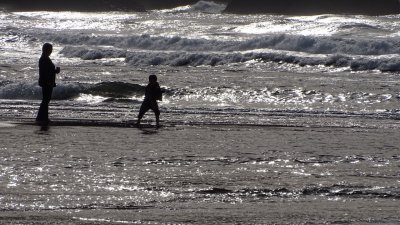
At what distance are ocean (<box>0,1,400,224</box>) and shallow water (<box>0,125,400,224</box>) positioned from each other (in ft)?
Result: 0.05

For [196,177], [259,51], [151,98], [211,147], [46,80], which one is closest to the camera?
[196,177]

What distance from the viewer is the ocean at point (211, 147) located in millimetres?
8492

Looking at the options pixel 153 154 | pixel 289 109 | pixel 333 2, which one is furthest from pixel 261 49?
pixel 333 2

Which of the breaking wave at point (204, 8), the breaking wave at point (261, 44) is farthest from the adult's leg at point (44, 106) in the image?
the breaking wave at point (204, 8)

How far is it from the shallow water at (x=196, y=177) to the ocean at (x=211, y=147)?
0.05 feet

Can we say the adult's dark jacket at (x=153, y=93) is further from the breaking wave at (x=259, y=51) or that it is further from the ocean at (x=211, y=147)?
the breaking wave at (x=259, y=51)

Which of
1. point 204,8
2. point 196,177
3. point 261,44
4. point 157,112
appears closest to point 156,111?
point 157,112

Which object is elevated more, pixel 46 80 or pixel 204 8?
pixel 46 80

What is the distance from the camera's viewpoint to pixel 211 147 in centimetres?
1255

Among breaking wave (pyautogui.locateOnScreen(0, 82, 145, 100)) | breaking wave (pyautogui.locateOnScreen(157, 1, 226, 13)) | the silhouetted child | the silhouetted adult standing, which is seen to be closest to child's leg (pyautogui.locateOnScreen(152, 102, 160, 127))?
the silhouetted child

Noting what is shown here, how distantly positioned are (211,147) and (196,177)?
2468 millimetres

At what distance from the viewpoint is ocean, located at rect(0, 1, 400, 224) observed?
334 inches

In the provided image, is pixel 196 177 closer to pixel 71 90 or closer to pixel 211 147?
pixel 211 147

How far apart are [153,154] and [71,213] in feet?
11.9
